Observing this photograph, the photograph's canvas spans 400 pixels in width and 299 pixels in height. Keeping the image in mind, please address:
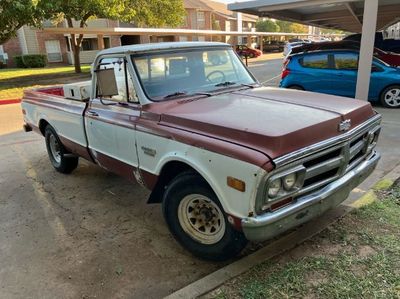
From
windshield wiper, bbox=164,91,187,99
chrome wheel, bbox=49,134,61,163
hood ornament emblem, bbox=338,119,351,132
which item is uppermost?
windshield wiper, bbox=164,91,187,99

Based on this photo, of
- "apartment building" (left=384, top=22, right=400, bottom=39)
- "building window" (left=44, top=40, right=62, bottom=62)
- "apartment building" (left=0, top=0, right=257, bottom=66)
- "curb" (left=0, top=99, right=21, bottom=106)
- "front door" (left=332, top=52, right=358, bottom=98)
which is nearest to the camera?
"front door" (left=332, top=52, right=358, bottom=98)

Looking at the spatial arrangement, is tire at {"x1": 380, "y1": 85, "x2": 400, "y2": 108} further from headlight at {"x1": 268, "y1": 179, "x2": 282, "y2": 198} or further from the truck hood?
headlight at {"x1": 268, "y1": 179, "x2": 282, "y2": 198}

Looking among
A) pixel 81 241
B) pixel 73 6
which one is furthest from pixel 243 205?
pixel 73 6

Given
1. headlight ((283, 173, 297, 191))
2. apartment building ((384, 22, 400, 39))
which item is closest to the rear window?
headlight ((283, 173, 297, 191))

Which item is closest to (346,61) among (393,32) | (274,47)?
(393,32)

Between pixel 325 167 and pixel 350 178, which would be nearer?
pixel 325 167

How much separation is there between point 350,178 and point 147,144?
1907mm

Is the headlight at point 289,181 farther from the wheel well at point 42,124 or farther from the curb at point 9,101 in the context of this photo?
the curb at point 9,101

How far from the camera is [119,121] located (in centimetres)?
409

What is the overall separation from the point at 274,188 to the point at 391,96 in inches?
338

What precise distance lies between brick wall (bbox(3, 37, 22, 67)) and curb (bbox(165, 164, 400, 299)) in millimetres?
36955

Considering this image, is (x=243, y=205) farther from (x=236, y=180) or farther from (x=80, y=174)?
(x=80, y=174)

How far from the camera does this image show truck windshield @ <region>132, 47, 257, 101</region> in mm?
3990

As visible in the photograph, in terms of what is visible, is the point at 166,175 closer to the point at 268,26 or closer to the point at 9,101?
the point at 9,101
